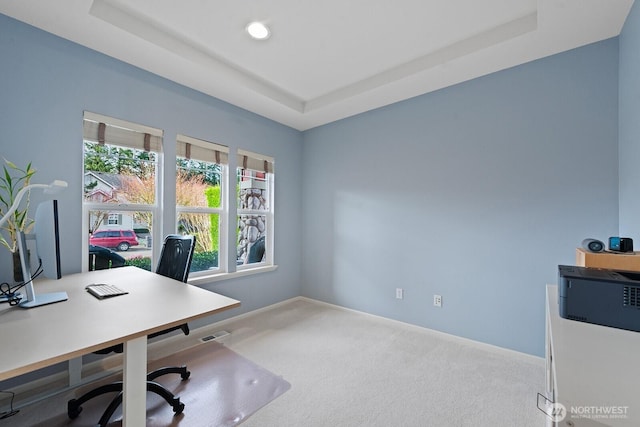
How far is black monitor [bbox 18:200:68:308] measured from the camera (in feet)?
4.17

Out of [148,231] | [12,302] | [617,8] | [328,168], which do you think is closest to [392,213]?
[328,168]

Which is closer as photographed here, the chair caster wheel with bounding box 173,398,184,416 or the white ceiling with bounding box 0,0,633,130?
the chair caster wheel with bounding box 173,398,184,416

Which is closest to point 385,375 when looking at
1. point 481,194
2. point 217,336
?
point 217,336

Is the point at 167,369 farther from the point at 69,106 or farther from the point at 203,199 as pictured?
the point at 69,106

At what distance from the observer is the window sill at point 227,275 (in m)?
2.86

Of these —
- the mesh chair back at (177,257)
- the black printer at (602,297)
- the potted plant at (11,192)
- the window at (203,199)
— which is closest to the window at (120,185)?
the window at (203,199)

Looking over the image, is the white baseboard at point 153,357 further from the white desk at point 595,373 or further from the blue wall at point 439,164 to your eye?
the white desk at point 595,373

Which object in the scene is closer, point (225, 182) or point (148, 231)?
→ point (148, 231)

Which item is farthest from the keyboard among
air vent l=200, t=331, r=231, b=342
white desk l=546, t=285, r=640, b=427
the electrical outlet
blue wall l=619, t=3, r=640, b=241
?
blue wall l=619, t=3, r=640, b=241

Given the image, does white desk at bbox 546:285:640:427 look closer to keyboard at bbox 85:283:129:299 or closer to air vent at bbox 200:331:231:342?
keyboard at bbox 85:283:129:299

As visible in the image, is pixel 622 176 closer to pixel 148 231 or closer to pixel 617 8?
pixel 617 8

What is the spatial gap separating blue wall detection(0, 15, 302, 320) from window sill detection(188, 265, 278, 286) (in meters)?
0.10

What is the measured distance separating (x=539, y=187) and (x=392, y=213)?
1371 mm

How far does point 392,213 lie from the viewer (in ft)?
10.5
